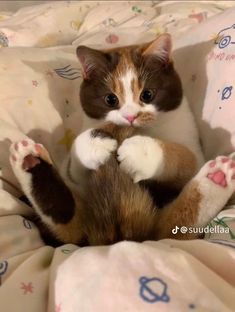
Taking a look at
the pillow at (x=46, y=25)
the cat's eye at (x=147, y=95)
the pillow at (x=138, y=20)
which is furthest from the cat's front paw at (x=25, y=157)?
the pillow at (x=46, y=25)

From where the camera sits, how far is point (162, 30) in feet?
4.52

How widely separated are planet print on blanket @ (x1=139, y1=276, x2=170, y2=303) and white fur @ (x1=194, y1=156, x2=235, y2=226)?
0.28m

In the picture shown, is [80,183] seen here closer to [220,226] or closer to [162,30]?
[220,226]

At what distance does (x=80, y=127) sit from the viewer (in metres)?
1.14

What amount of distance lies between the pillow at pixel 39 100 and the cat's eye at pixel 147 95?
227mm

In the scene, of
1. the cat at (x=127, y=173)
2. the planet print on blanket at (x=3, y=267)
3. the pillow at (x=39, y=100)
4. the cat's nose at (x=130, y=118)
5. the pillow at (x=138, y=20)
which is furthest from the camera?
the pillow at (x=138, y=20)

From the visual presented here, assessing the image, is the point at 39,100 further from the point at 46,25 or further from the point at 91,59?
the point at 46,25

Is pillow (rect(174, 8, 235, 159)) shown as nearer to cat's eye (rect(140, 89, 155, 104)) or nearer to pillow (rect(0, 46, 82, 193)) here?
cat's eye (rect(140, 89, 155, 104))

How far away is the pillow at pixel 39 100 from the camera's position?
1068mm

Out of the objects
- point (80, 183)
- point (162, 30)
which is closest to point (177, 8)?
point (162, 30)

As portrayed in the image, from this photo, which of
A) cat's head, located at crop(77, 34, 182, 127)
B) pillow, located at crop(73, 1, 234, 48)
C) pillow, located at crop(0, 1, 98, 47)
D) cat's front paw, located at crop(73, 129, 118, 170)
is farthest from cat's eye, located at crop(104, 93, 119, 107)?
pillow, located at crop(0, 1, 98, 47)

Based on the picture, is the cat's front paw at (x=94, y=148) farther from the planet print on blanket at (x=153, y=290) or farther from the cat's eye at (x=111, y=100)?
the planet print on blanket at (x=153, y=290)

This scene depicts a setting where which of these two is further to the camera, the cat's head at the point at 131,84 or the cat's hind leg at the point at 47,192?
the cat's head at the point at 131,84

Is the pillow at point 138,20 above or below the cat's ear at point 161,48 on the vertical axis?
below
